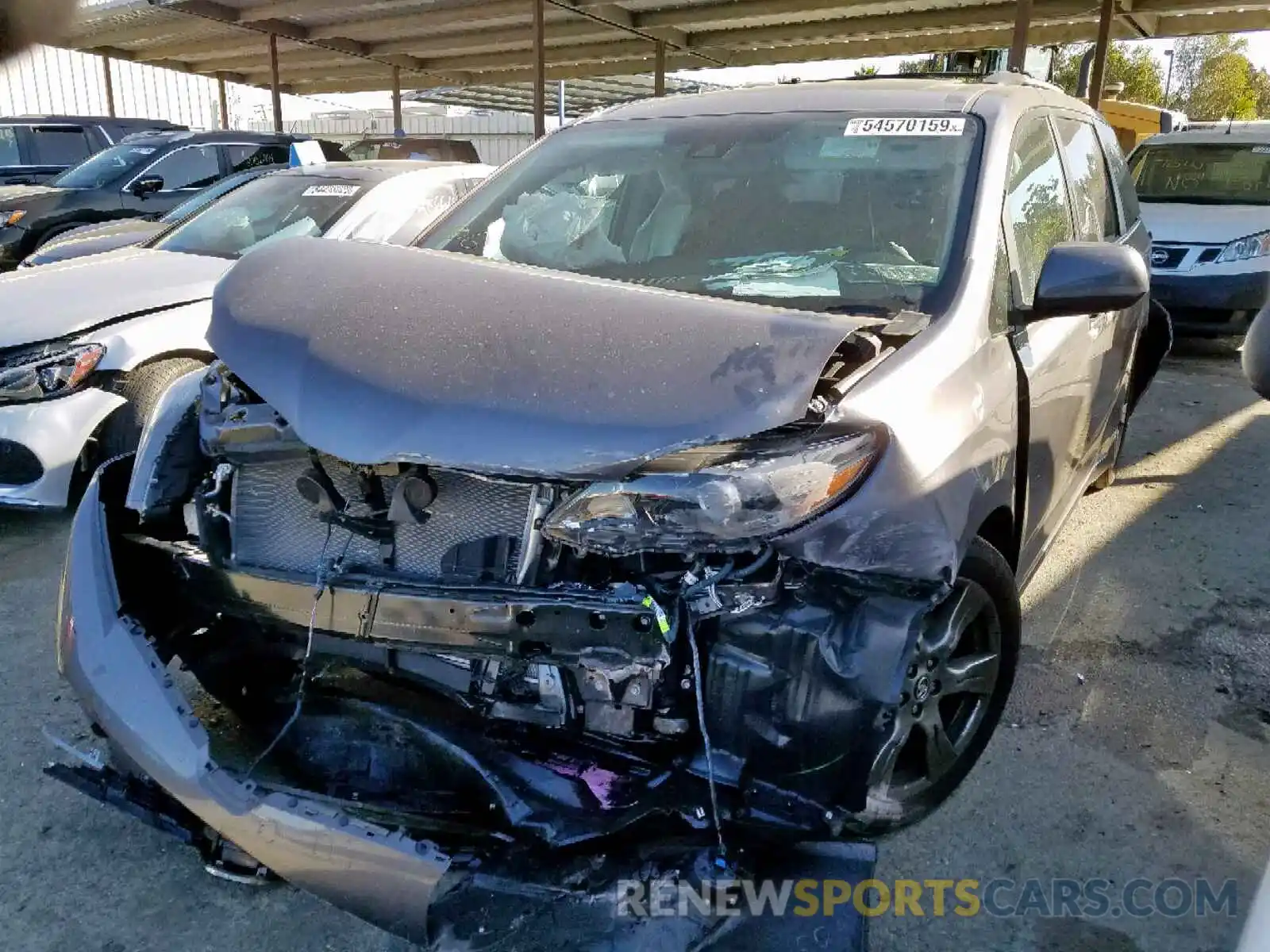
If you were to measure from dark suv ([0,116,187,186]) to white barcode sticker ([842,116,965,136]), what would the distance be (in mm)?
12189

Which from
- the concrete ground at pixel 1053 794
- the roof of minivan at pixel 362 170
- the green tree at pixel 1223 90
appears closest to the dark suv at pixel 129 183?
the roof of minivan at pixel 362 170

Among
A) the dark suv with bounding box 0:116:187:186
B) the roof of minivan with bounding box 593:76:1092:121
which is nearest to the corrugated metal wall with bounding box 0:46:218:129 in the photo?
the dark suv with bounding box 0:116:187:186

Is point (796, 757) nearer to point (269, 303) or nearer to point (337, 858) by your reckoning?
point (337, 858)

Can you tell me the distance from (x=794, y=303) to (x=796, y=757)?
116 cm

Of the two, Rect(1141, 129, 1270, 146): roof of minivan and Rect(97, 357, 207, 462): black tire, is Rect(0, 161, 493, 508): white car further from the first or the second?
Rect(1141, 129, 1270, 146): roof of minivan

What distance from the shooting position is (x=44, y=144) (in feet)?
40.0

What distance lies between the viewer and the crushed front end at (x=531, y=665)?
180 cm

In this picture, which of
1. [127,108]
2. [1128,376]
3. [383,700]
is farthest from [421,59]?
[383,700]

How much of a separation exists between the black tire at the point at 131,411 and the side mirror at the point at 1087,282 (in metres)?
3.54

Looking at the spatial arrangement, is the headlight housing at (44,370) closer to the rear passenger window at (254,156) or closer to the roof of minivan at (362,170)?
the roof of minivan at (362,170)

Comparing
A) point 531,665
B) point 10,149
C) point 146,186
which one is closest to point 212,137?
point 146,186

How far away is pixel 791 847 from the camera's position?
191 centimetres

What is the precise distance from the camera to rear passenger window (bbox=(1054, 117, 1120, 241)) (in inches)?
138

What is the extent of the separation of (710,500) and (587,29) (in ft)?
43.6
